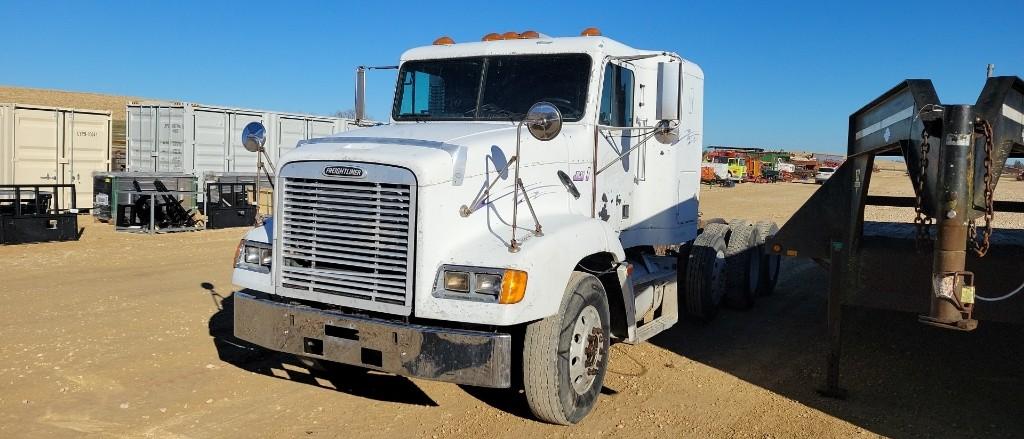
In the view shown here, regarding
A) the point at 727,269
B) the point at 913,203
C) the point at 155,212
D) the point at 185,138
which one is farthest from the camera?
the point at 185,138

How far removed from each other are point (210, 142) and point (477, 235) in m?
16.7

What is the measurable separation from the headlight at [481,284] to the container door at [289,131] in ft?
61.2

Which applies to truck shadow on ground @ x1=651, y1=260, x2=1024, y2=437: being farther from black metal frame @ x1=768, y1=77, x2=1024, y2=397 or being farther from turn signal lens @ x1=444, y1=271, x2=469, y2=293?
turn signal lens @ x1=444, y1=271, x2=469, y2=293

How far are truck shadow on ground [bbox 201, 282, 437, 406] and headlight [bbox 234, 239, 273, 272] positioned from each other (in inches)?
34.9

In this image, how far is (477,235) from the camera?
484cm

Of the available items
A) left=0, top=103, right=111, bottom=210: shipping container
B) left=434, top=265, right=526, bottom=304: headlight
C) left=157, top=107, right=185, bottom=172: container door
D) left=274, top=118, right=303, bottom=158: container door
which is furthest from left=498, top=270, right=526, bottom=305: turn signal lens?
left=274, top=118, right=303, bottom=158: container door

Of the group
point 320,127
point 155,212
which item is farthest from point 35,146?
point 320,127

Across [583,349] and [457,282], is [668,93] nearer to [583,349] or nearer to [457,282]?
[583,349]

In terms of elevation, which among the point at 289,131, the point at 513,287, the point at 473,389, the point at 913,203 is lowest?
the point at 473,389

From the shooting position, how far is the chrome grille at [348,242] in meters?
4.59

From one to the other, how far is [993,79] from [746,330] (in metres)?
4.33

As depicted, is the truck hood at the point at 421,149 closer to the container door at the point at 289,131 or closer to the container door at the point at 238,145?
the container door at the point at 238,145

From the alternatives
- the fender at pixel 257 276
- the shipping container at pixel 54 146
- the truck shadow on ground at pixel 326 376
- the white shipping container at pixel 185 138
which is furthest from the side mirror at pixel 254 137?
the shipping container at pixel 54 146

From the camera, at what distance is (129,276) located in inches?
410
